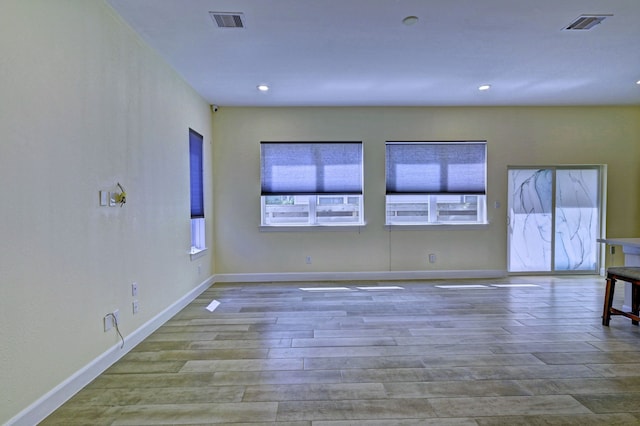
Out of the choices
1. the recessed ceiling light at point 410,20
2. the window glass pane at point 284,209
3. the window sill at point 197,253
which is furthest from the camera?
the window glass pane at point 284,209

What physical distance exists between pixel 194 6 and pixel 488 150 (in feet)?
15.3

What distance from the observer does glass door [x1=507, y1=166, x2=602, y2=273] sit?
5484 mm

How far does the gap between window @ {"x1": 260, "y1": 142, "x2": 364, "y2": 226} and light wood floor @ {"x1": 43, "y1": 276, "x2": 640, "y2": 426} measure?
1.81m

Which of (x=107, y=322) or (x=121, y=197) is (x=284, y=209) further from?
(x=107, y=322)

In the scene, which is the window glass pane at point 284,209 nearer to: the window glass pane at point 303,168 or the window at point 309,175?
the window at point 309,175

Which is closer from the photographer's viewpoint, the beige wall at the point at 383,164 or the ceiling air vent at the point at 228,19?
the ceiling air vent at the point at 228,19

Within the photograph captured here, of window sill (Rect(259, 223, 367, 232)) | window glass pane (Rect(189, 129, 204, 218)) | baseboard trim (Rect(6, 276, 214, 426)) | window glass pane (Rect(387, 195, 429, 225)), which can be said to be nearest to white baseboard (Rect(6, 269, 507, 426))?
baseboard trim (Rect(6, 276, 214, 426))

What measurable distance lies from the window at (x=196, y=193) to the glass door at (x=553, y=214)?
4.92 meters

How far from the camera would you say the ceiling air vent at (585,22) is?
8.95 feet

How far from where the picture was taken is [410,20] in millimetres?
2758

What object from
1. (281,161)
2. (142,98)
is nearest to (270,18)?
(142,98)

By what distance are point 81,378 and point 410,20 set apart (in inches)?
143

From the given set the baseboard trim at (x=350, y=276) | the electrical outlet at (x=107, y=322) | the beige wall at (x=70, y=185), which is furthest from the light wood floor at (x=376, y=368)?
the baseboard trim at (x=350, y=276)

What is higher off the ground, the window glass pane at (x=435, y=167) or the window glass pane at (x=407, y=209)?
the window glass pane at (x=435, y=167)
